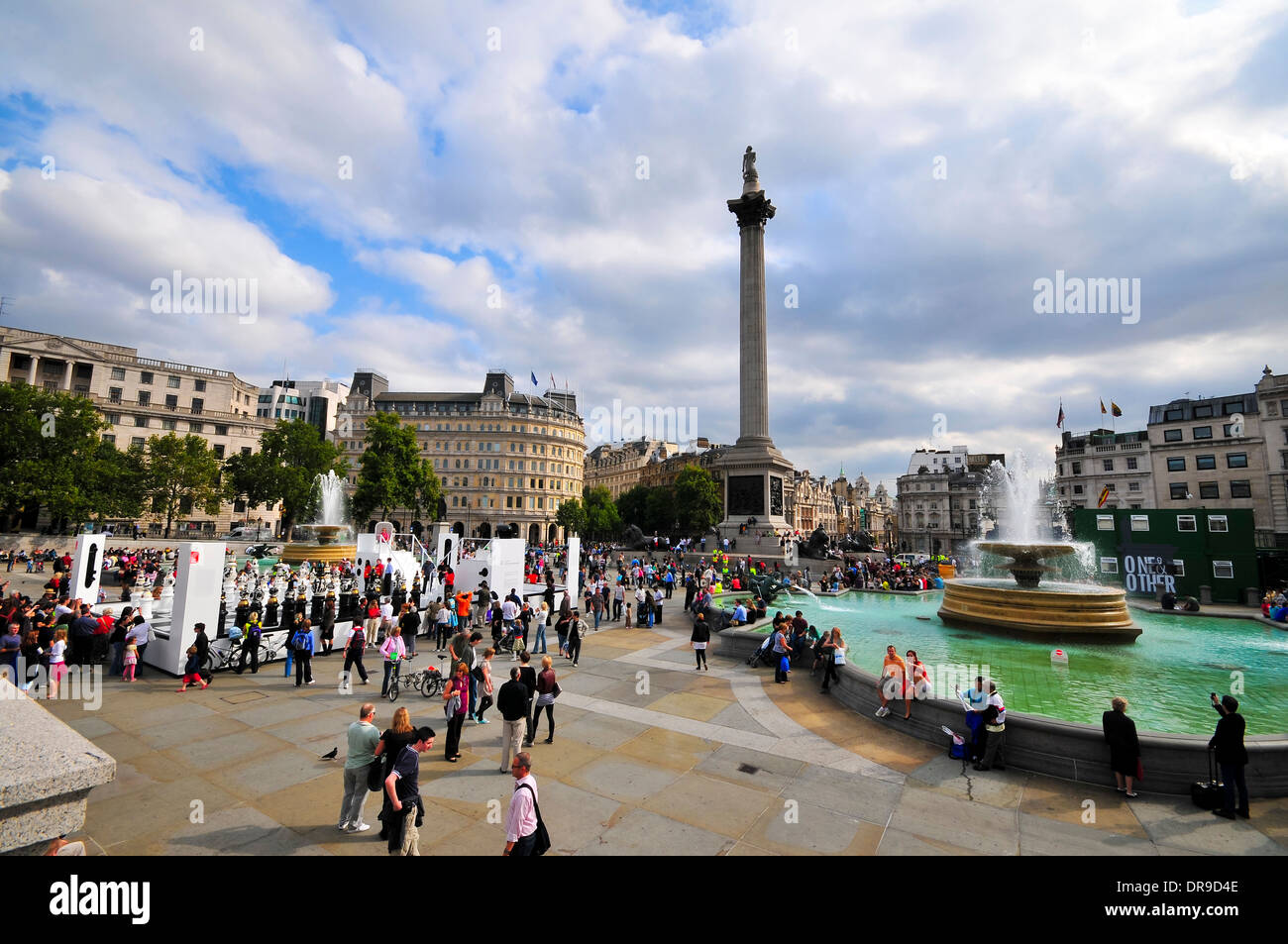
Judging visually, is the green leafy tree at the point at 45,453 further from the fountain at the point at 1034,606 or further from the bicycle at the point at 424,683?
the fountain at the point at 1034,606

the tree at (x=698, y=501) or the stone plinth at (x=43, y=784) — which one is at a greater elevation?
the tree at (x=698, y=501)

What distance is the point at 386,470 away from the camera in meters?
58.1

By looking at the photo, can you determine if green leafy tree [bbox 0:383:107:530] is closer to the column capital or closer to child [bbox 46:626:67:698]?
child [bbox 46:626:67:698]

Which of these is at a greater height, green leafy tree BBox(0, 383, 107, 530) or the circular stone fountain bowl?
green leafy tree BBox(0, 383, 107, 530)

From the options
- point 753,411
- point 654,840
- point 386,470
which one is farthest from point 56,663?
point 386,470

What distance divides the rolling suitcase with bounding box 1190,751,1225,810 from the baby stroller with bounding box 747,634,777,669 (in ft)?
27.0

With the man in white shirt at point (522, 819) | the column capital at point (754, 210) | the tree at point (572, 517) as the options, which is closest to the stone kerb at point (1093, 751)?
the man in white shirt at point (522, 819)

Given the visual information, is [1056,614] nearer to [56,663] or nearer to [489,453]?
[56,663]

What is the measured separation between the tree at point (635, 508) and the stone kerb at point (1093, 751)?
90901 mm

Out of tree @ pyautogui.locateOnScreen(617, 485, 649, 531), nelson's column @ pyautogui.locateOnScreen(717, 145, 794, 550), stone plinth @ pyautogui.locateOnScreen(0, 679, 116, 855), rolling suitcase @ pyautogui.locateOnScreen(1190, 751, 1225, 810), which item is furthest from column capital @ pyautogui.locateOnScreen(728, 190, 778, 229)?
tree @ pyautogui.locateOnScreen(617, 485, 649, 531)

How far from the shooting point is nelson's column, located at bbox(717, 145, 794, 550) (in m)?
42.2

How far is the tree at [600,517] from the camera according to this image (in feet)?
288
